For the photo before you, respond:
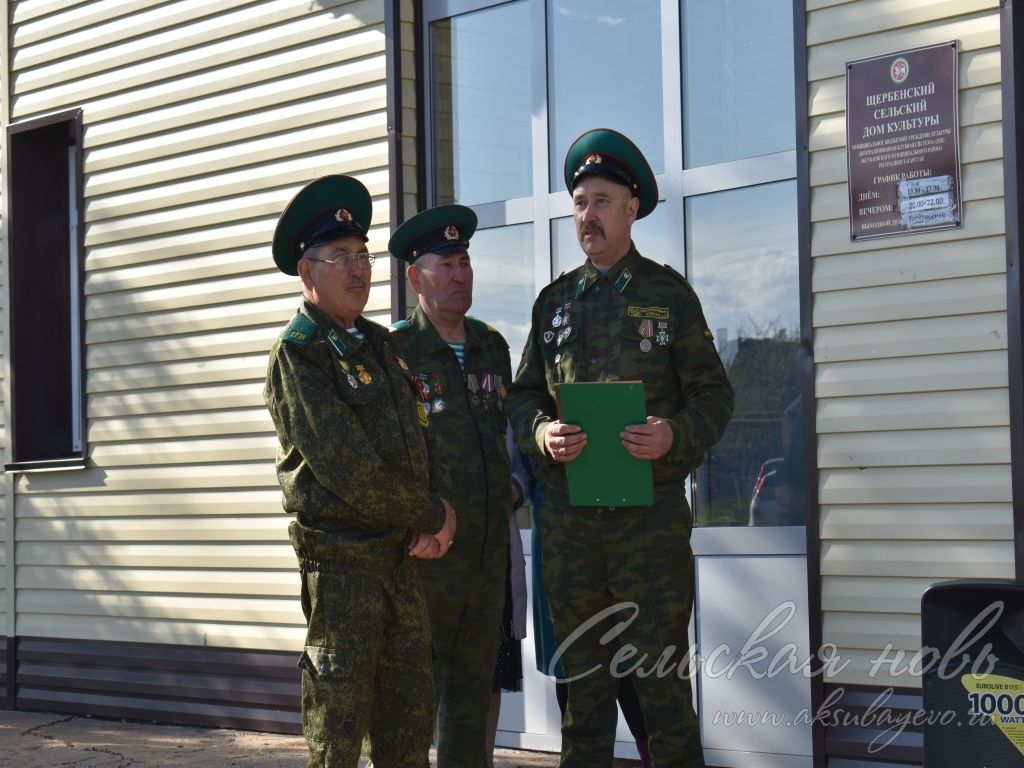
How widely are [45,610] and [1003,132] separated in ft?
17.8

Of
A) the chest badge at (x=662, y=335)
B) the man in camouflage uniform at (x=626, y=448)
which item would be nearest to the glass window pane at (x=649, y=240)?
the man in camouflage uniform at (x=626, y=448)

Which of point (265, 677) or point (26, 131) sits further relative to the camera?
point (26, 131)

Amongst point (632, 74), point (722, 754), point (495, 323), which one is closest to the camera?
point (722, 754)

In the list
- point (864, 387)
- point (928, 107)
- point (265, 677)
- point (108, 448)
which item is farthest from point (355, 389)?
point (108, 448)

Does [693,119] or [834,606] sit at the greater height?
[693,119]

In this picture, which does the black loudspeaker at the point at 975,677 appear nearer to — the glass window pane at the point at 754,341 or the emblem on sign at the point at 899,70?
the glass window pane at the point at 754,341

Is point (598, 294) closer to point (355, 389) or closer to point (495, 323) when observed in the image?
point (355, 389)

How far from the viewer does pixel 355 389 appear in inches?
141

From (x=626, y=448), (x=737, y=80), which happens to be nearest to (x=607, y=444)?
(x=626, y=448)

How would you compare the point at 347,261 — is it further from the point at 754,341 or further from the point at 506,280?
the point at 506,280

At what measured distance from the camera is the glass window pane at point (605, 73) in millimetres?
5289

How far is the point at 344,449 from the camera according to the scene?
3430 millimetres

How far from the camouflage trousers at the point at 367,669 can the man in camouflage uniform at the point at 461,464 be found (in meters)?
0.42

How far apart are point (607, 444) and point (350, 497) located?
0.73 m
